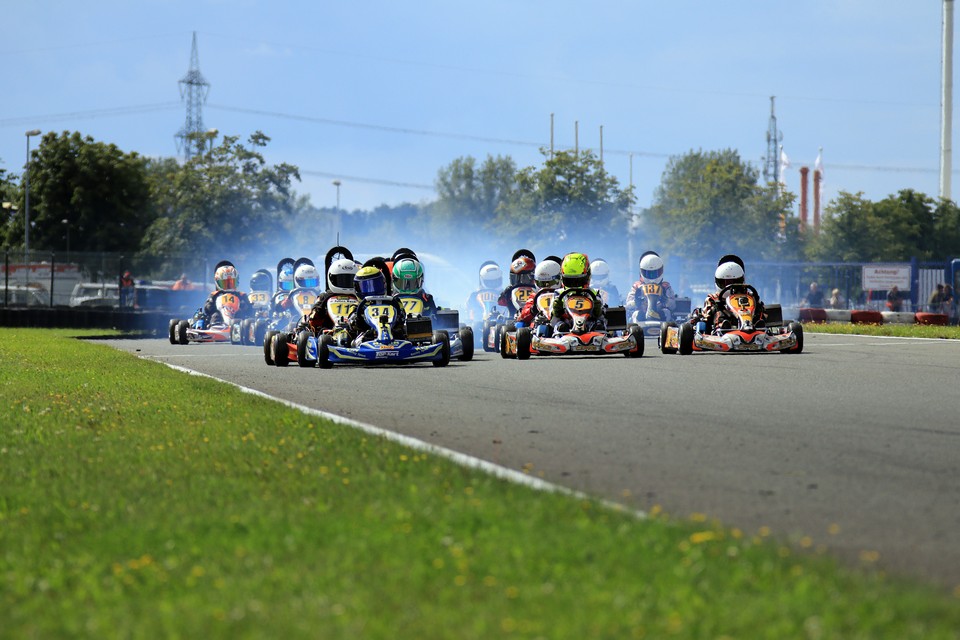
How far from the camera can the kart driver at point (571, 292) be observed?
22219mm

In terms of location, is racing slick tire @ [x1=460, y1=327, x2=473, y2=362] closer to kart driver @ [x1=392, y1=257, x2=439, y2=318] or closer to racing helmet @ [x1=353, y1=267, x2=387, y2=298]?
kart driver @ [x1=392, y1=257, x2=439, y2=318]

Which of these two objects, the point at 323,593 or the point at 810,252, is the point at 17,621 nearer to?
the point at 323,593

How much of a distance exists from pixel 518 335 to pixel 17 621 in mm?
17035

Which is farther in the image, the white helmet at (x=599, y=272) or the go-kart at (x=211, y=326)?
the white helmet at (x=599, y=272)

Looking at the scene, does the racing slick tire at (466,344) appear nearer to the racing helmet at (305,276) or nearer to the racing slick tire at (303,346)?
the racing slick tire at (303,346)

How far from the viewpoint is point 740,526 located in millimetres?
6492

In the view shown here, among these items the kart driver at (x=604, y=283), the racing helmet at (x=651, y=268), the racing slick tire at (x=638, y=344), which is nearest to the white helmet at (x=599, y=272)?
the kart driver at (x=604, y=283)

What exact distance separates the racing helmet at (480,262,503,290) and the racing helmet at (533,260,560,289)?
697 cm

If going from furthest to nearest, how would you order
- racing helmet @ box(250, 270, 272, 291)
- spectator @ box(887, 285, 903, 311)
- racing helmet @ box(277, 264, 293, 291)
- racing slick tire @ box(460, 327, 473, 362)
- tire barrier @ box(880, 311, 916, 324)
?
spectator @ box(887, 285, 903, 311) < tire barrier @ box(880, 311, 916, 324) < racing helmet @ box(250, 270, 272, 291) < racing helmet @ box(277, 264, 293, 291) < racing slick tire @ box(460, 327, 473, 362)

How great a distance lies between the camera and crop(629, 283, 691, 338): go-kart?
33938 mm

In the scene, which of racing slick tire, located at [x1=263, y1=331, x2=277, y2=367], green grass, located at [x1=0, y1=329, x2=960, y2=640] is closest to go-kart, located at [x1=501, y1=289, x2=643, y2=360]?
racing slick tire, located at [x1=263, y1=331, x2=277, y2=367]

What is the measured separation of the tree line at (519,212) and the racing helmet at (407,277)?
161 feet

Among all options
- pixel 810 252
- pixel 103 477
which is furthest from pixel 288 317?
pixel 810 252

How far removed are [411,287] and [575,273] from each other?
111 inches
